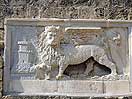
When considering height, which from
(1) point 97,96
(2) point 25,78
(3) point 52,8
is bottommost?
(1) point 97,96

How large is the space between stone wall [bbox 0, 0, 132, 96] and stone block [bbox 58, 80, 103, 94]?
3.99 feet

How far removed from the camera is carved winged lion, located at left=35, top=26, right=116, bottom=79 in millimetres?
5062

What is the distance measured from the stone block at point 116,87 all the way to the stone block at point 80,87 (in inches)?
4.3

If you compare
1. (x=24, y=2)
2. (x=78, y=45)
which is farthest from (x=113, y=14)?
(x=24, y=2)

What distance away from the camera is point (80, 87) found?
5051 millimetres

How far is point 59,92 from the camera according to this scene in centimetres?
501

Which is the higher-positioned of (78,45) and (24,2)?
(24,2)

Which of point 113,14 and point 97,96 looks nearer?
point 97,96

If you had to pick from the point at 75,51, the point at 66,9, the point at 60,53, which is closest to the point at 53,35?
the point at 60,53

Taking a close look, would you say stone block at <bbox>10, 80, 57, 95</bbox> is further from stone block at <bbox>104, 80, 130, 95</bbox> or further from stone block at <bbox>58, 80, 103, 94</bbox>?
stone block at <bbox>104, 80, 130, 95</bbox>

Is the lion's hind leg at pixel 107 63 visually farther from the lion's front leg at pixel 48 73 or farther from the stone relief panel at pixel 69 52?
the lion's front leg at pixel 48 73

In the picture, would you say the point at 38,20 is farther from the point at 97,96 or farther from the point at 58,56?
the point at 97,96

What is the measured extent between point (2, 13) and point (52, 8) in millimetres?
932

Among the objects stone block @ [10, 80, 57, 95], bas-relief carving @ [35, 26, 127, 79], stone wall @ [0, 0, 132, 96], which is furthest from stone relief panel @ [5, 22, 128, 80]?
stone wall @ [0, 0, 132, 96]
